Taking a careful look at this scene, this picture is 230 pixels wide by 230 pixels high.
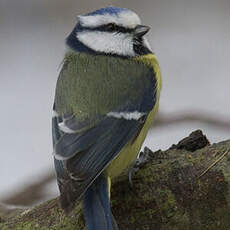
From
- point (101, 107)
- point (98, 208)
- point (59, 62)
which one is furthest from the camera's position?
point (59, 62)

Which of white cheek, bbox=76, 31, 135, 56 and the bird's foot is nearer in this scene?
the bird's foot

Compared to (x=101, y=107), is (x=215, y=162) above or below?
below

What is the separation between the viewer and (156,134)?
2680mm

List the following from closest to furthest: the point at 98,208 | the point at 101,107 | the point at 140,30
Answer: the point at 98,208
the point at 101,107
the point at 140,30

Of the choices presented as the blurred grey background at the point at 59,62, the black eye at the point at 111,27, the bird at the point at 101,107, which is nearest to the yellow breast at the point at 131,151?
the bird at the point at 101,107

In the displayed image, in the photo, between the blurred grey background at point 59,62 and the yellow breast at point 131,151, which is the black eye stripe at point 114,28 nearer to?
the yellow breast at point 131,151

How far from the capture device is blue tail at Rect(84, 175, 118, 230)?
4.49 feet

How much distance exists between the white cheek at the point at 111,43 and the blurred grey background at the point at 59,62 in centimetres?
91

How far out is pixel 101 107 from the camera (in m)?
1.52

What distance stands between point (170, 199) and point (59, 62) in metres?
1.89

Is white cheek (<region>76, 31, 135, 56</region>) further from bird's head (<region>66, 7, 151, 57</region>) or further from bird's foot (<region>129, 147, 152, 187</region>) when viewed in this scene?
bird's foot (<region>129, 147, 152, 187</region>)

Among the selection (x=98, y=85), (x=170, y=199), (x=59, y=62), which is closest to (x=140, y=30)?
(x=98, y=85)

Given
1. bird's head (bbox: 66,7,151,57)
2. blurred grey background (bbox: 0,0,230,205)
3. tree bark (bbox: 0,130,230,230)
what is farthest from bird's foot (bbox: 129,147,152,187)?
blurred grey background (bbox: 0,0,230,205)

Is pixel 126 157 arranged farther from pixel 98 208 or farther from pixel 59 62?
pixel 59 62
